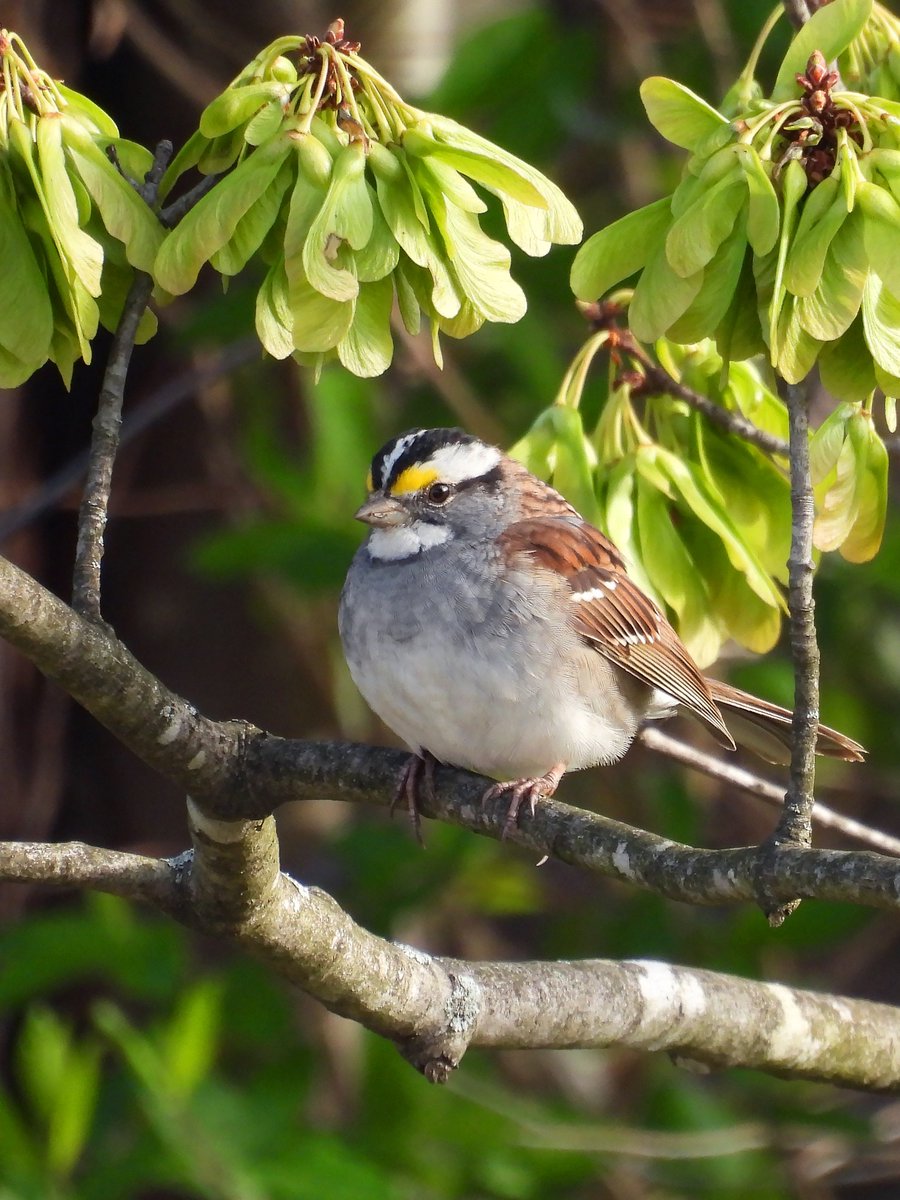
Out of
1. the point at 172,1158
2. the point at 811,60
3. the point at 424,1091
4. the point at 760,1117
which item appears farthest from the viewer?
the point at 760,1117

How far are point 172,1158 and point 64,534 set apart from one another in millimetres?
1720

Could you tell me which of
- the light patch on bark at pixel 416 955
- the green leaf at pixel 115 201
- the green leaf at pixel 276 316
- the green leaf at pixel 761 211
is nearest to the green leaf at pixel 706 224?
the green leaf at pixel 761 211

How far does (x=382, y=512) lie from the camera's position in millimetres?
2406

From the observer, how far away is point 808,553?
1.48m

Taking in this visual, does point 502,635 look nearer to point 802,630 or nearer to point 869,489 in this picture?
point 869,489

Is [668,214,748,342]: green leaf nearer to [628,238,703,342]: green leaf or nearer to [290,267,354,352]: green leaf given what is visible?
[628,238,703,342]: green leaf

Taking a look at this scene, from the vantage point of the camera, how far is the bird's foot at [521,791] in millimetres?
1738

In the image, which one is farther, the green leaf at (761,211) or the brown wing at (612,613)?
the brown wing at (612,613)

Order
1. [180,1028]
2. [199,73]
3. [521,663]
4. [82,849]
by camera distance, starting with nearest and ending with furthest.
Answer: [82,849] < [521,663] < [180,1028] < [199,73]

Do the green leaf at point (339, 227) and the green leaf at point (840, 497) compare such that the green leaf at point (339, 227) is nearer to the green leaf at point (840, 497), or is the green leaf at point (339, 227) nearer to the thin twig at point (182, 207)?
the thin twig at point (182, 207)

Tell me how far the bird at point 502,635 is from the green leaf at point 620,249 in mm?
641

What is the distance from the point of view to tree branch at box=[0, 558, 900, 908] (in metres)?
1.34

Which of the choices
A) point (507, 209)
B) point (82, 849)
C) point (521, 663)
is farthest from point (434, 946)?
point (507, 209)

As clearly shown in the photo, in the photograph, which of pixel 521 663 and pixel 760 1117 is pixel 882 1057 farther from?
pixel 760 1117
